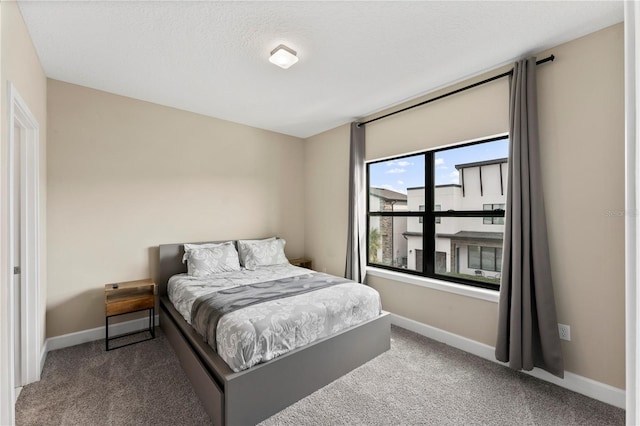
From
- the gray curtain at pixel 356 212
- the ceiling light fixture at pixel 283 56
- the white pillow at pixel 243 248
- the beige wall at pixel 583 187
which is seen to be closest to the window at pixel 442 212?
the gray curtain at pixel 356 212

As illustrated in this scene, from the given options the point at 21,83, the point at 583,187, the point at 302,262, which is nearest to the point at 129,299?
the point at 21,83

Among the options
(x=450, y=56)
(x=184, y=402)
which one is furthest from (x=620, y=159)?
(x=184, y=402)

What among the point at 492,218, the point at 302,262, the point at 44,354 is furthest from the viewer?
the point at 302,262

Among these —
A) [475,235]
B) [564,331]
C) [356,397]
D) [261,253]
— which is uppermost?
[475,235]

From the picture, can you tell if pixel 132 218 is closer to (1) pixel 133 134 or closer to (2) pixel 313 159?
(1) pixel 133 134

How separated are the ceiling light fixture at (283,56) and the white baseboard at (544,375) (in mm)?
2964

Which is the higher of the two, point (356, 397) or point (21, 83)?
point (21, 83)

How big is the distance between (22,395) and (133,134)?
8.29ft

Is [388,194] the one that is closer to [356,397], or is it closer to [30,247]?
[356,397]

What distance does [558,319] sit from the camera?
2.19m

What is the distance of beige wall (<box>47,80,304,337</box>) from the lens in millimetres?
2787

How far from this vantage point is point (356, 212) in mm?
3754

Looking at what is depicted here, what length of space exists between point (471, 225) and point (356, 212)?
1.40 metres

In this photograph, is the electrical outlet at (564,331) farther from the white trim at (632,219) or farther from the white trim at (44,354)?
the white trim at (44,354)
